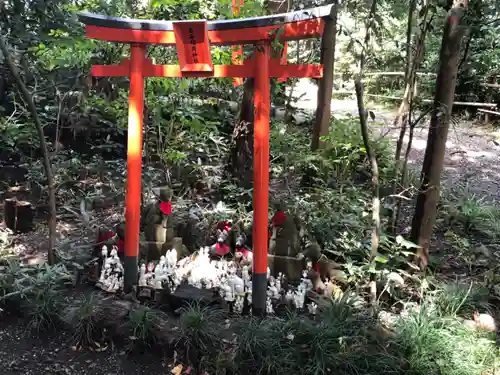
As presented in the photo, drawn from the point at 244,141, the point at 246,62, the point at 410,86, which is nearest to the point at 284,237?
the point at 246,62

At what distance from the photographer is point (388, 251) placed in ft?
13.3

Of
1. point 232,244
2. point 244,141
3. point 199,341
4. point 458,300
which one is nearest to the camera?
point 199,341

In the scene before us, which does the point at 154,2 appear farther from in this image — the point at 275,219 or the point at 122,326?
the point at 122,326

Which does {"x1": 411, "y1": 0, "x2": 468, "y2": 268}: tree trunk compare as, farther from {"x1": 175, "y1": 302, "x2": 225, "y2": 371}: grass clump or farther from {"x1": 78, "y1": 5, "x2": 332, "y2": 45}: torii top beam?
{"x1": 175, "y1": 302, "x2": 225, "y2": 371}: grass clump

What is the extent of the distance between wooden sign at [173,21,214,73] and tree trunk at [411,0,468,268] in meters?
1.72

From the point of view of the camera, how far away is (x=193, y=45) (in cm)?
336

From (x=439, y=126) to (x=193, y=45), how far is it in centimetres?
192

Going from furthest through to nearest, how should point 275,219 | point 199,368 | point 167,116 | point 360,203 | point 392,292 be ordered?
point 167,116, point 360,203, point 275,219, point 392,292, point 199,368

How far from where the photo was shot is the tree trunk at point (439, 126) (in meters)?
3.50

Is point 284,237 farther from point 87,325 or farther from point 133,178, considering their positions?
point 87,325

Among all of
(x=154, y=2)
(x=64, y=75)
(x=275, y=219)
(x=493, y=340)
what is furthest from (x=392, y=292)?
(x=64, y=75)

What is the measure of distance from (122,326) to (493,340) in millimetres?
2365

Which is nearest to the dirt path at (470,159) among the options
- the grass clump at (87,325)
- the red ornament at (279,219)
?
the red ornament at (279,219)

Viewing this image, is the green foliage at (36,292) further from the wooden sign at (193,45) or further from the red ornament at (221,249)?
the wooden sign at (193,45)
